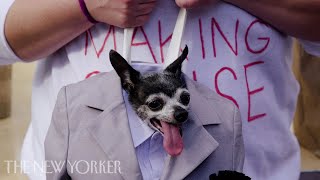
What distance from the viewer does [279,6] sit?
0.59m

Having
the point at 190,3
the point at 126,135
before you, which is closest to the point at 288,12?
the point at 190,3

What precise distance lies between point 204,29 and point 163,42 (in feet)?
0.14

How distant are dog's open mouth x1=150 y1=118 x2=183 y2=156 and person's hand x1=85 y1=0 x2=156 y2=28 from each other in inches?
4.7

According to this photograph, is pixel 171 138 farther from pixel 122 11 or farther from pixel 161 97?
pixel 122 11

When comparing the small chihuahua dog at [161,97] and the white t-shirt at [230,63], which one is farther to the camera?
the white t-shirt at [230,63]

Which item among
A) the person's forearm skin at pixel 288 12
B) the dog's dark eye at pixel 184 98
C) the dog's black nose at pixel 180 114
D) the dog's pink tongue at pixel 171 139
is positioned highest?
the person's forearm skin at pixel 288 12

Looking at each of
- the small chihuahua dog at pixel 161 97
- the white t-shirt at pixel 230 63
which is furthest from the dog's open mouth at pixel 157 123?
the white t-shirt at pixel 230 63

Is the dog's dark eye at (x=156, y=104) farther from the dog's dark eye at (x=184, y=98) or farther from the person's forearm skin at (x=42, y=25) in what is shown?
the person's forearm skin at (x=42, y=25)

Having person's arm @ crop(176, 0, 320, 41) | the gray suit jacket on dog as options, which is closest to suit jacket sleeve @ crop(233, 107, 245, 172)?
the gray suit jacket on dog

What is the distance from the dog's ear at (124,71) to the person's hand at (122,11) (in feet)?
0.25

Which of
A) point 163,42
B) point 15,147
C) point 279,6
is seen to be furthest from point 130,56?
point 15,147

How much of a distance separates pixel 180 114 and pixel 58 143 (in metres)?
0.13

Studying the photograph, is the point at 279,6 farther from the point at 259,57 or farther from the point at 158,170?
the point at 158,170

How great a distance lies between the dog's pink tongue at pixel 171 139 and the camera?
19.6 inches
